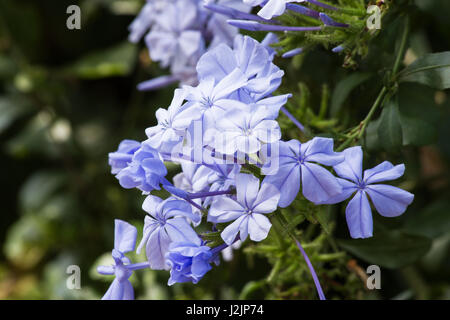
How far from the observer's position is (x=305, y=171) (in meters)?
0.44

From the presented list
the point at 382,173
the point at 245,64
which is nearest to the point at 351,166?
the point at 382,173

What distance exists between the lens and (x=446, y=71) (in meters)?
0.55

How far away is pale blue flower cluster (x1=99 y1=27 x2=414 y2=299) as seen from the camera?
440mm

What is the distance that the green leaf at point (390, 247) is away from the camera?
663 mm

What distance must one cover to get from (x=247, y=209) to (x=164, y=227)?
0.08 m

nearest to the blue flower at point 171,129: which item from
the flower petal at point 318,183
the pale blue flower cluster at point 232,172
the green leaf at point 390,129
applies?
the pale blue flower cluster at point 232,172

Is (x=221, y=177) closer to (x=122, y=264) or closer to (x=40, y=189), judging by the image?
(x=122, y=264)

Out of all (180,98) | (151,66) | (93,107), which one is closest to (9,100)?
(93,107)

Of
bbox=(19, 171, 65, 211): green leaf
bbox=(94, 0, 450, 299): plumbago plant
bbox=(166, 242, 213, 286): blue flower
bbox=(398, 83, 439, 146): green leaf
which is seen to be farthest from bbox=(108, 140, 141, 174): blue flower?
bbox=(19, 171, 65, 211): green leaf

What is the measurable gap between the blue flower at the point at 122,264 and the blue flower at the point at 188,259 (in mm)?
63

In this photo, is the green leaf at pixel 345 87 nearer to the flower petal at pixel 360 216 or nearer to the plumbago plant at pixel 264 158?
the plumbago plant at pixel 264 158

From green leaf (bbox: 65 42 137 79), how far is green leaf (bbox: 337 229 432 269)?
592 mm
